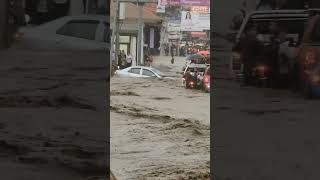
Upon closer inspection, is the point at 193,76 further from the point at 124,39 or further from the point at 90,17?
the point at 90,17

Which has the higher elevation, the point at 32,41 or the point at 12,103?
the point at 32,41

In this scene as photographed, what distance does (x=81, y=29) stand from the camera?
12.6ft

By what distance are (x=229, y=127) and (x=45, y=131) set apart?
3.50 feet

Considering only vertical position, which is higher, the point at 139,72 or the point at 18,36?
the point at 18,36

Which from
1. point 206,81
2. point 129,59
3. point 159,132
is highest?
point 129,59

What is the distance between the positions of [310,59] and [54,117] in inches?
59.0

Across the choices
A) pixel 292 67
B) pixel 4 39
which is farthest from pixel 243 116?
pixel 4 39

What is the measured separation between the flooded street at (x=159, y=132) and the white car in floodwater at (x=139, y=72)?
0.03 metres

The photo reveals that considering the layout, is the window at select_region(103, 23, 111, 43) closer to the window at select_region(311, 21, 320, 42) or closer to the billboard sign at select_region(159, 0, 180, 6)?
the billboard sign at select_region(159, 0, 180, 6)

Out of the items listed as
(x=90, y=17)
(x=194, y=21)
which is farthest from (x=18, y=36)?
(x=194, y=21)

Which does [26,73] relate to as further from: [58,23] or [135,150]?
[135,150]

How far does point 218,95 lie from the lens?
3812 mm

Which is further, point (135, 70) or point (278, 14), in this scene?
point (135, 70)

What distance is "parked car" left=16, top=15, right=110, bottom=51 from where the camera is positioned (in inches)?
149
